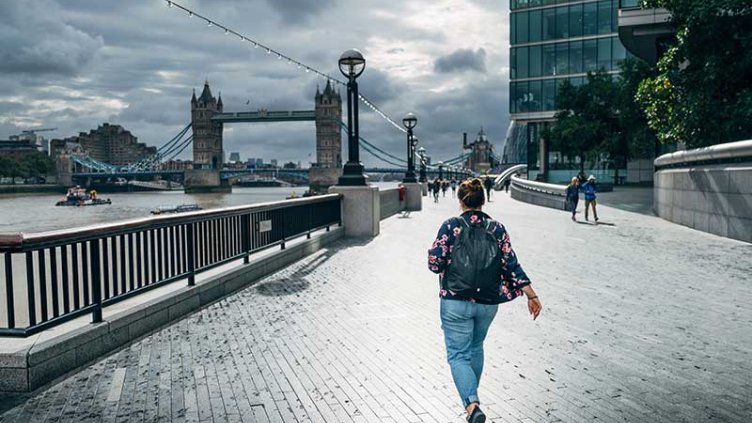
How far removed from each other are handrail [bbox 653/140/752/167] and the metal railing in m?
9.30

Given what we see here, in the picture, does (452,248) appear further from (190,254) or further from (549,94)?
(549,94)

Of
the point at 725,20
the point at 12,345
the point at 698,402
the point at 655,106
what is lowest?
the point at 698,402

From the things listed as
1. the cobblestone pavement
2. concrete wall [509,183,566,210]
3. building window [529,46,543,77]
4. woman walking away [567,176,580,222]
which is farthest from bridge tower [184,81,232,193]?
the cobblestone pavement

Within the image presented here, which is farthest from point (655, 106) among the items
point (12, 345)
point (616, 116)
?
point (616, 116)

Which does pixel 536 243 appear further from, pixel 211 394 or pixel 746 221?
pixel 211 394

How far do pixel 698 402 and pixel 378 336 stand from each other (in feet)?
9.32

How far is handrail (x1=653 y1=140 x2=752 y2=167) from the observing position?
12.4 metres

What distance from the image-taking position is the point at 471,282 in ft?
11.6

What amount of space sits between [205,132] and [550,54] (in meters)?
142

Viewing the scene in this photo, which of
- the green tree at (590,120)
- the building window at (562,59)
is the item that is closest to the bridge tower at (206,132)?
the building window at (562,59)

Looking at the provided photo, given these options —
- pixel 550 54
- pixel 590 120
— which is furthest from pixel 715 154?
pixel 550 54

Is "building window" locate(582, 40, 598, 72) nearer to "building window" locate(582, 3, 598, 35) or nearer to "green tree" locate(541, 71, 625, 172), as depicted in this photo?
"building window" locate(582, 3, 598, 35)

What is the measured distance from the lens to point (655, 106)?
722 inches

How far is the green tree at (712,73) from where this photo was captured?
1579 cm
